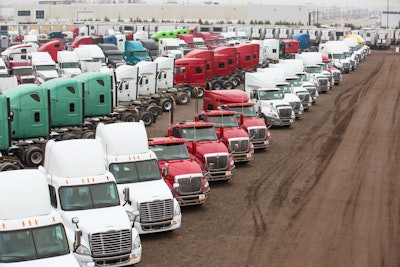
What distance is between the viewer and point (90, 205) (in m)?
17.0

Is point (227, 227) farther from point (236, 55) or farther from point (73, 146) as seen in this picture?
point (236, 55)

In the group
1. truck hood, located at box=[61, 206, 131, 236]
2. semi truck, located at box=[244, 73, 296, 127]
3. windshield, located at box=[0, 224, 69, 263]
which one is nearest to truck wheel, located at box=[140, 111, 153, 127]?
semi truck, located at box=[244, 73, 296, 127]

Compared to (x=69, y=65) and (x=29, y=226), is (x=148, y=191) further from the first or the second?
(x=69, y=65)

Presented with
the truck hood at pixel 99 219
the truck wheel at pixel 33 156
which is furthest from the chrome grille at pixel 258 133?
the truck hood at pixel 99 219

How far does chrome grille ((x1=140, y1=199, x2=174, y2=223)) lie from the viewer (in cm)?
1859

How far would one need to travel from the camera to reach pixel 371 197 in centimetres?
2422

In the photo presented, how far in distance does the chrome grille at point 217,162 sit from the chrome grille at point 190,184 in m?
2.87

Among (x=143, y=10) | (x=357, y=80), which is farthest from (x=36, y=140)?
(x=143, y=10)

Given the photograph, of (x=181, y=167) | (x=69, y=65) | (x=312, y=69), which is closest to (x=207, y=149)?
(x=181, y=167)

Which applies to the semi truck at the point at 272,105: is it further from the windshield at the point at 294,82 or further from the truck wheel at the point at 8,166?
the truck wheel at the point at 8,166

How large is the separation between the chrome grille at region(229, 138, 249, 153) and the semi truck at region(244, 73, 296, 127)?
8613mm

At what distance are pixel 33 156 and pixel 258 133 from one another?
990 centimetres

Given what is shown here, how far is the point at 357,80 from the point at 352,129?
27258 millimetres

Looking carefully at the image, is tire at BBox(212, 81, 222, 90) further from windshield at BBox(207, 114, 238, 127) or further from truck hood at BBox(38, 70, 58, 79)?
windshield at BBox(207, 114, 238, 127)
